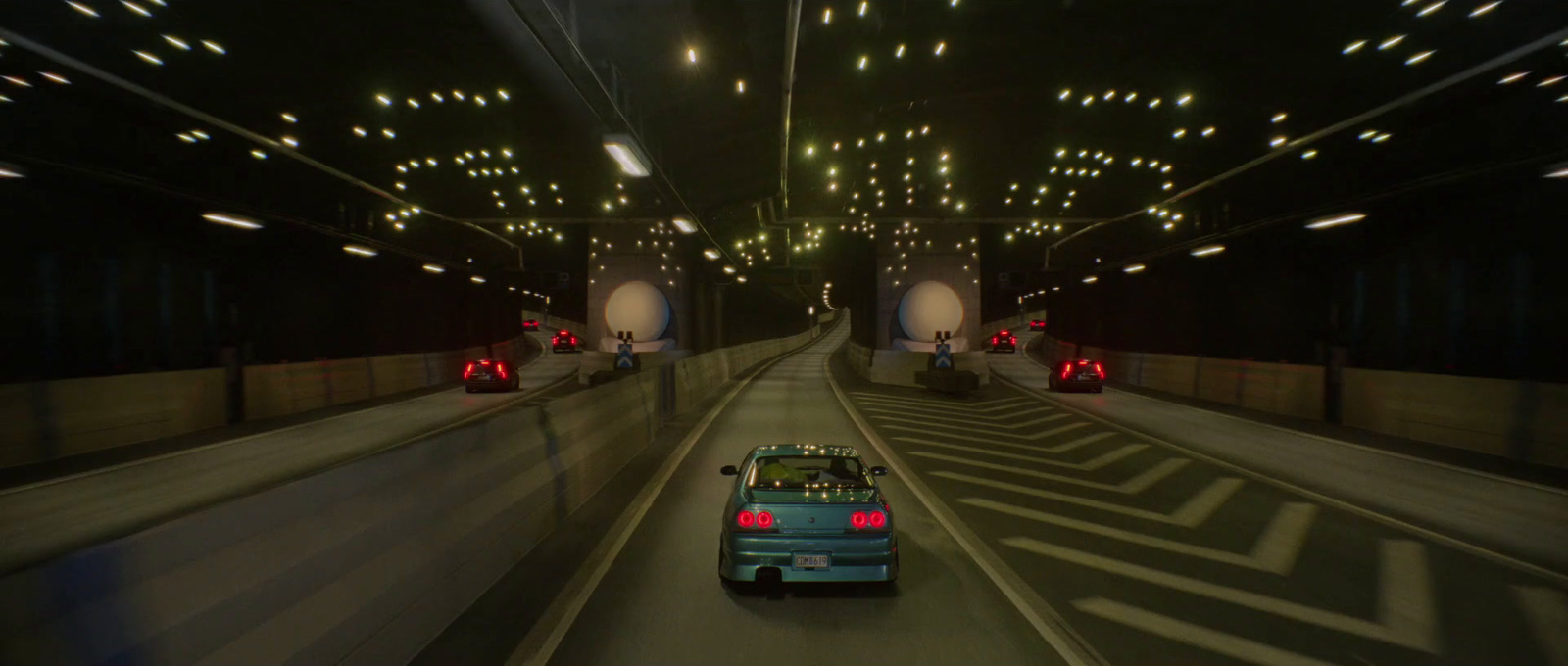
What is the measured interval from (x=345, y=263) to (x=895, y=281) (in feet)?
73.2

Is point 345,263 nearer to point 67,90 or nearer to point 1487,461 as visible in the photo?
point 67,90

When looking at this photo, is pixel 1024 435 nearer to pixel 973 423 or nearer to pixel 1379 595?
pixel 973 423

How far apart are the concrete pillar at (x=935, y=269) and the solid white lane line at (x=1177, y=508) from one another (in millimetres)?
24063

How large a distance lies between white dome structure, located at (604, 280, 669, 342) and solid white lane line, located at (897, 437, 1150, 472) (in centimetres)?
2570

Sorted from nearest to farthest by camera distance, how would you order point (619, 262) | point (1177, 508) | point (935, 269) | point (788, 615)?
1. point (788, 615)
2. point (1177, 508)
3. point (935, 269)
4. point (619, 262)

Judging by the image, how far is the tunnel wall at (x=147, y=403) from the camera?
1493 cm

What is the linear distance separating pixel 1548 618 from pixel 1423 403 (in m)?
13.5

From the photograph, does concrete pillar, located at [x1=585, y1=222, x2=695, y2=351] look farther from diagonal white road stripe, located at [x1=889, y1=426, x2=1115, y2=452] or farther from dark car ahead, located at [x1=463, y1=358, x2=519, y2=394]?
diagonal white road stripe, located at [x1=889, y1=426, x2=1115, y2=452]

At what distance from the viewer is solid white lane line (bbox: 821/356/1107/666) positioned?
589cm

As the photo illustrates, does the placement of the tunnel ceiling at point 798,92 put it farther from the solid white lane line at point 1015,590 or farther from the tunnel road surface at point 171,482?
the solid white lane line at point 1015,590

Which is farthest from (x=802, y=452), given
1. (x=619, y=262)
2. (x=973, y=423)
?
(x=619, y=262)

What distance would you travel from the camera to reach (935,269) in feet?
124

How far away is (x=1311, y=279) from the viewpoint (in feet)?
84.6

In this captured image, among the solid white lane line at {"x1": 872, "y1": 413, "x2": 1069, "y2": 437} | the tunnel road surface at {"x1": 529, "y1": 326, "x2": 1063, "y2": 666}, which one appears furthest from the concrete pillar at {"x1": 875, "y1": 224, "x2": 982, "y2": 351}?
the tunnel road surface at {"x1": 529, "y1": 326, "x2": 1063, "y2": 666}
